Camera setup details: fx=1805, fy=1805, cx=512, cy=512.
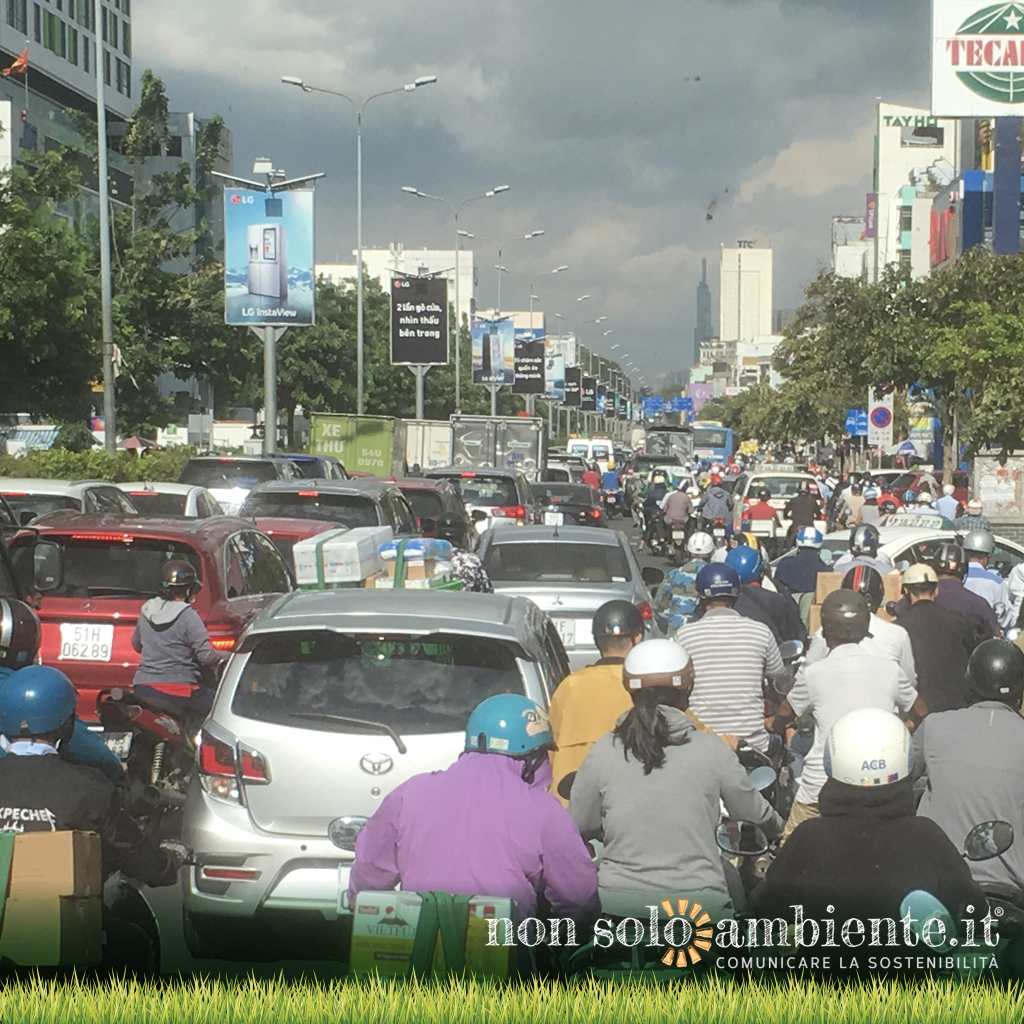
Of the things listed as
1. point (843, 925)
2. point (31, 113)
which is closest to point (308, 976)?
point (843, 925)

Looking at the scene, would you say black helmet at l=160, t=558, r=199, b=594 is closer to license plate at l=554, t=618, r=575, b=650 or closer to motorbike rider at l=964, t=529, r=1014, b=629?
license plate at l=554, t=618, r=575, b=650

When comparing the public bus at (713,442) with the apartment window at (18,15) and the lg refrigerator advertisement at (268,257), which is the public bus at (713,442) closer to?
the apartment window at (18,15)

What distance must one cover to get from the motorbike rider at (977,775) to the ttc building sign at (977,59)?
95.3 ft

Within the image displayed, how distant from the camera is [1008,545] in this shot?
15.6m

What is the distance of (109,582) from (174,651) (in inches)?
58.7

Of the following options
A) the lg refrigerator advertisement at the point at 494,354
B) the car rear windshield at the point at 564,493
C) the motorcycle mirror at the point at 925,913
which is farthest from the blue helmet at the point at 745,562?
the lg refrigerator advertisement at the point at 494,354

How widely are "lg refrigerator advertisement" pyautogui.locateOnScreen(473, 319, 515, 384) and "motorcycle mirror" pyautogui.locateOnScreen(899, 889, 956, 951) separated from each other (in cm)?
6520

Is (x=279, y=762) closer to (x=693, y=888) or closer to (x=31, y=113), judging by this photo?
(x=693, y=888)

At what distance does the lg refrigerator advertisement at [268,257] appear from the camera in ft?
106

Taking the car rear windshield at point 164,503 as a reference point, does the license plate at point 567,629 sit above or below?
below

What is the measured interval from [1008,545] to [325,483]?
6.53 metres

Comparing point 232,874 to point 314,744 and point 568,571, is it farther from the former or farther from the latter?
point 568,571

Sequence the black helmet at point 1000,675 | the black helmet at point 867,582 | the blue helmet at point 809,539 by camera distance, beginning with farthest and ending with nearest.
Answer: the blue helmet at point 809,539, the black helmet at point 867,582, the black helmet at point 1000,675

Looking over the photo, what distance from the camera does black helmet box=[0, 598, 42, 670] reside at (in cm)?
697
